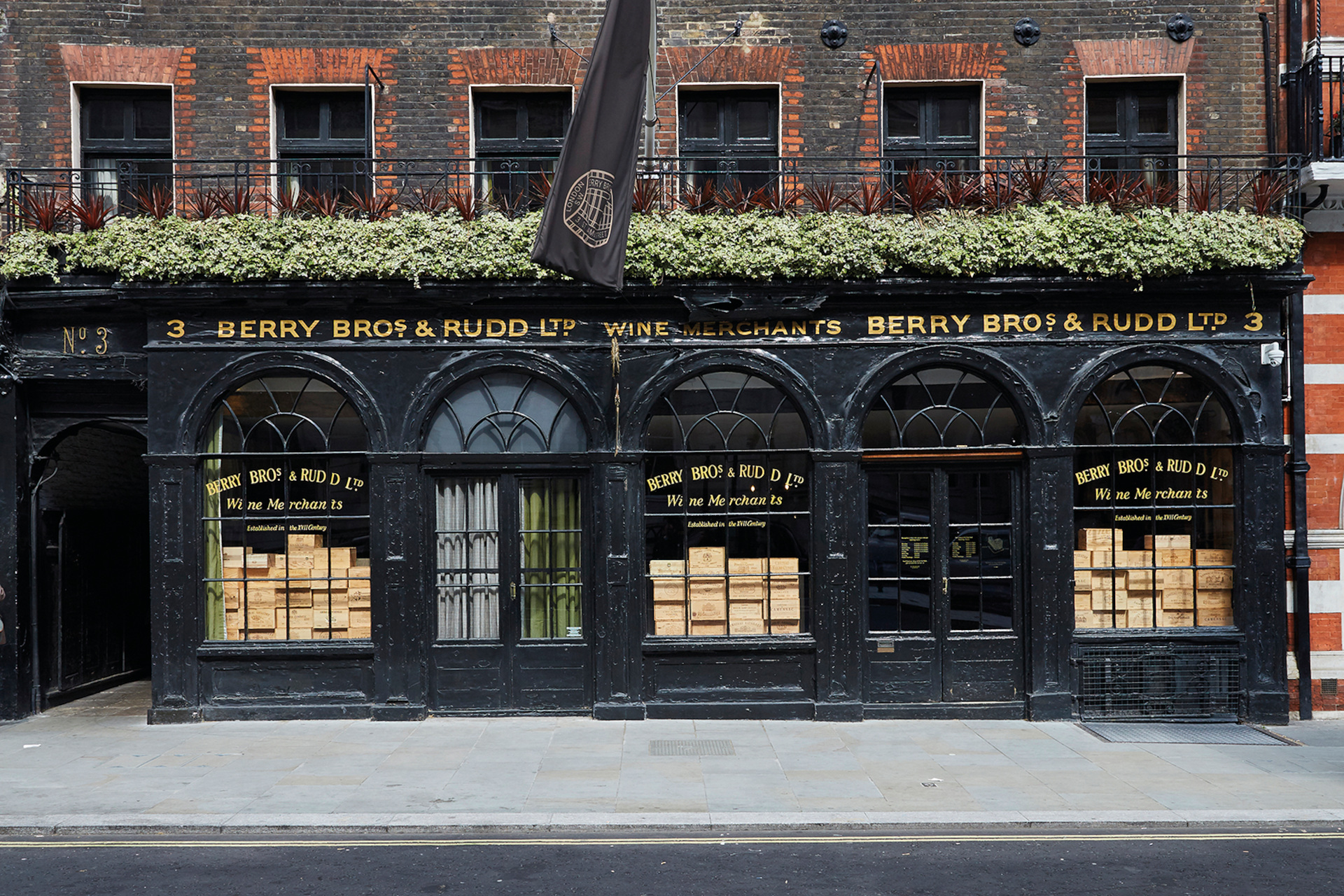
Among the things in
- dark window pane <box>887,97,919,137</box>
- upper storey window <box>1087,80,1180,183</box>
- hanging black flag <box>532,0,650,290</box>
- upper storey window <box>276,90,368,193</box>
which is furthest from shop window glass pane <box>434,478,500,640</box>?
upper storey window <box>1087,80,1180,183</box>

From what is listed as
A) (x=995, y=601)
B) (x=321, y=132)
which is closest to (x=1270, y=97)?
(x=995, y=601)

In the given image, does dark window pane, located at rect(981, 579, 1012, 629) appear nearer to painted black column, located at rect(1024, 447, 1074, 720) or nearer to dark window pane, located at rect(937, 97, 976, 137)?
painted black column, located at rect(1024, 447, 1074, 720)

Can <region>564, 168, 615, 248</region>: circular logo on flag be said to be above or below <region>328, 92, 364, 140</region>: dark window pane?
below

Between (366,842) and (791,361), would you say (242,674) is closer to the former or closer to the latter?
(366,842)

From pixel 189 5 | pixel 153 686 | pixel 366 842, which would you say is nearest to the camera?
pixel 366 842

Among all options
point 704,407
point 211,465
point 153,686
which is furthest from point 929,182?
point 153,686

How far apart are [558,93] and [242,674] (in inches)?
284

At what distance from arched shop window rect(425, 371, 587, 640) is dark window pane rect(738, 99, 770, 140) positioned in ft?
12.2

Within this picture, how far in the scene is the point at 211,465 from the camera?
11.2 m

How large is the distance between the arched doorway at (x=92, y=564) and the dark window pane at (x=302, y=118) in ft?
12.8

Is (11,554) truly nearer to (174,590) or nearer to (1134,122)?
(174,590)

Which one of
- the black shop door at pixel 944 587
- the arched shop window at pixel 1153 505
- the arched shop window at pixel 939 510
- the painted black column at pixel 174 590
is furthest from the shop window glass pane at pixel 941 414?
the painted black column at pixel 174 590

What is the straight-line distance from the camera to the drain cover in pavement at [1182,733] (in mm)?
10180

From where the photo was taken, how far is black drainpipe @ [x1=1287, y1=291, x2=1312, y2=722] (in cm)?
1130
